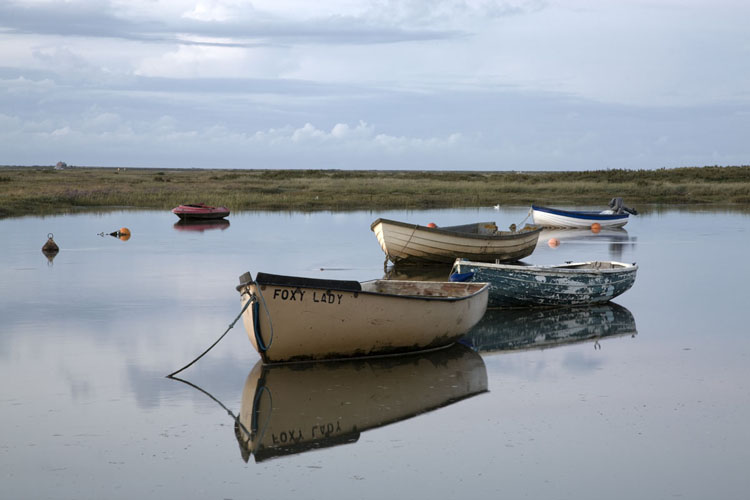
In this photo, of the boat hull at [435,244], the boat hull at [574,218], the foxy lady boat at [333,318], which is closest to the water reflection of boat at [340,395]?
the foxy lady boat at [333,318]

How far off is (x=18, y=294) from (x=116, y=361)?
290 inches

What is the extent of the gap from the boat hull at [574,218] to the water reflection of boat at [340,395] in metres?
29.0

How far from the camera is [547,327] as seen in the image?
14.8 metres

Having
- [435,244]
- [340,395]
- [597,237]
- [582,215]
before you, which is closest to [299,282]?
[340,395]

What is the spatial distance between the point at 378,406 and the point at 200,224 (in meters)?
32.8

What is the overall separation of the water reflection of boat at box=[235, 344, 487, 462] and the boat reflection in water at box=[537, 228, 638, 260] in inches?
695

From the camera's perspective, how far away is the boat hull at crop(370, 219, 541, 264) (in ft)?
74.1

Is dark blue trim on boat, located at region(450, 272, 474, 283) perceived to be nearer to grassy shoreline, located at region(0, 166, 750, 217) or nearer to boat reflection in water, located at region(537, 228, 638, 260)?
boat reflection in water, located at region(537, 228, 638, 260)

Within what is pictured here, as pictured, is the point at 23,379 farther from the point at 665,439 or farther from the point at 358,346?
the point at 665,439

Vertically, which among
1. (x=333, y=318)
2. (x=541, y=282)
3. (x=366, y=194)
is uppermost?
(x=333, y=318)

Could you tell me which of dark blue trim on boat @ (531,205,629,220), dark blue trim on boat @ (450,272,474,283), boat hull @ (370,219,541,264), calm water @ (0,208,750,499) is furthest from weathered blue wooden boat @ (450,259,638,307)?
dark blue trim on boat @ (531,205,629,220)

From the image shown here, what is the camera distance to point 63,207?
50.8 meters

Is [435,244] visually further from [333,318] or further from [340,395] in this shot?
[340,395]

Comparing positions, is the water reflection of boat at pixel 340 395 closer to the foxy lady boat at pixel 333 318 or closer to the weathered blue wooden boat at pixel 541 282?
the foxy lady boat at pixel 333 318
